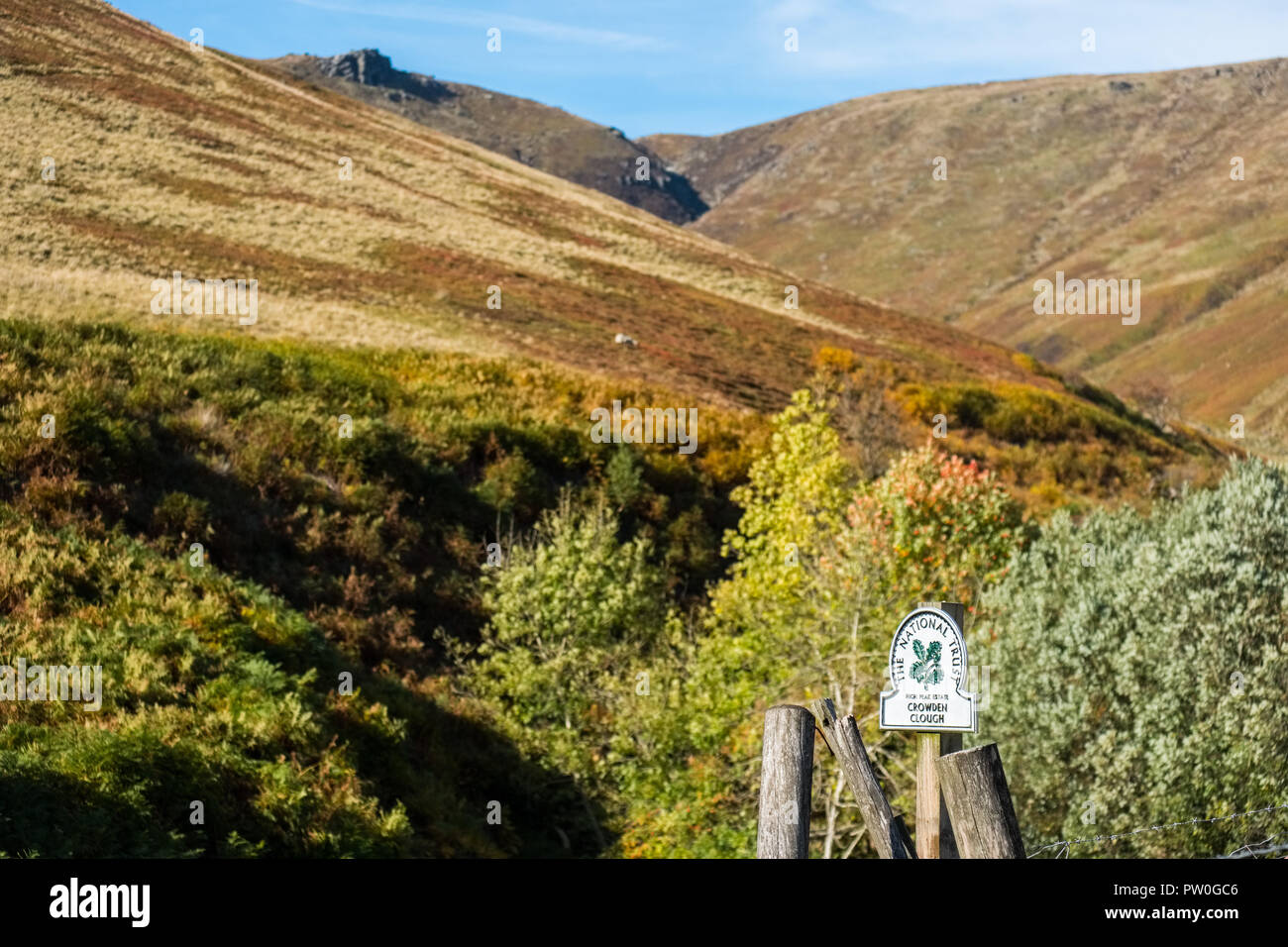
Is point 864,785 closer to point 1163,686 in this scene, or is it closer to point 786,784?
point 786,784

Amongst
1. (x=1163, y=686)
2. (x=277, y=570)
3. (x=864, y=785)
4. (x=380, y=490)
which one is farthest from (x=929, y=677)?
(x=380, y=490)

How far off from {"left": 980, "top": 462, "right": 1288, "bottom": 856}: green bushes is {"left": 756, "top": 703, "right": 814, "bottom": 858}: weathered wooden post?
7917 millimetres

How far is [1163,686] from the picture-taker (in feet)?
39.7

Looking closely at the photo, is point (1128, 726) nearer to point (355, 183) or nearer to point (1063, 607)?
point (1063, 607)

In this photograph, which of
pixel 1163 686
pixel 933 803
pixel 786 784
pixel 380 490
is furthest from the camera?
pixel 380 490

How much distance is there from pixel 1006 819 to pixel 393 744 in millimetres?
11914

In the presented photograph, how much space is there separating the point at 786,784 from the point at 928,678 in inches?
27.7

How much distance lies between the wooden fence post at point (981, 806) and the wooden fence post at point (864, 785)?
25cm

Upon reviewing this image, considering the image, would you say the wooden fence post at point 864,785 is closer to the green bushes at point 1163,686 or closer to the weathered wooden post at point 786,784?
the weathered wooden post at point 786,784

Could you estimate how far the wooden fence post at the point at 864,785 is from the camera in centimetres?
461

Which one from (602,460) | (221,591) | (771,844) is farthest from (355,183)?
(771,844)

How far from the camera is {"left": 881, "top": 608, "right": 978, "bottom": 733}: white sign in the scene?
180 inches

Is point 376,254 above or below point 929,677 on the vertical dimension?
above

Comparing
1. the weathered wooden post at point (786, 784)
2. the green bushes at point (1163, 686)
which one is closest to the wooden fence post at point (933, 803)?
the weathered wooden post at point (786, 784)
